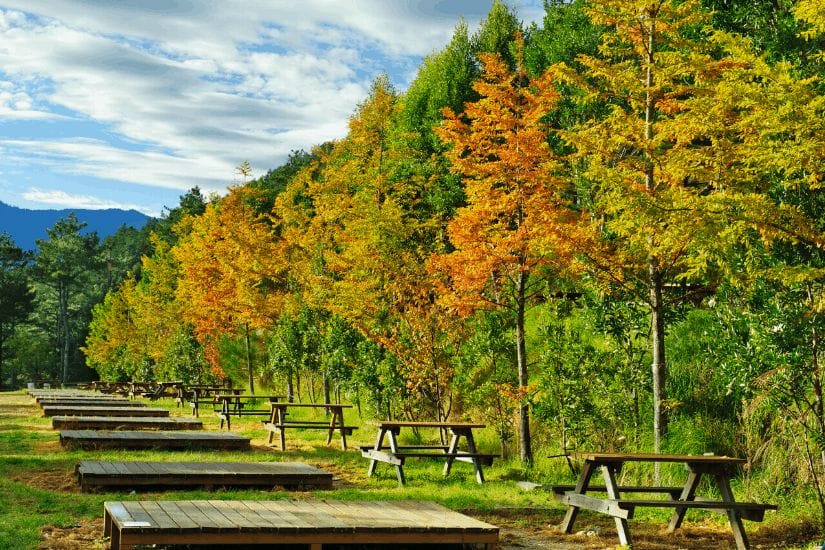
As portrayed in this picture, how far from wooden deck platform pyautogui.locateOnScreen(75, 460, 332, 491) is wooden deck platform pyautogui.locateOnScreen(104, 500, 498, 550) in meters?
3.02

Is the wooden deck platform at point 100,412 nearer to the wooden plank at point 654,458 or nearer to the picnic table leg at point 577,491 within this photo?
the picnic table leg at point 577,491

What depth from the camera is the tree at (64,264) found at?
90.8m

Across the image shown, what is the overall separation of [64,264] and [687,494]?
296ft

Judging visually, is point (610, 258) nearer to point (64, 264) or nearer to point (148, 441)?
point (148, 441)

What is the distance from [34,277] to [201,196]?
26464 mm

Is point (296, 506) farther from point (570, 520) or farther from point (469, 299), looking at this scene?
point (469, 299)

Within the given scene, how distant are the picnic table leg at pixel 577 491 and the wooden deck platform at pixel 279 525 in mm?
1588

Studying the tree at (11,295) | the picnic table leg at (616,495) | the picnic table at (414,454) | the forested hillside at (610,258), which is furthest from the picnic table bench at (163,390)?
the tree at (11,295)

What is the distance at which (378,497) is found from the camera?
1174 cm

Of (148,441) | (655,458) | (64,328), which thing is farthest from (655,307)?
(64,328)

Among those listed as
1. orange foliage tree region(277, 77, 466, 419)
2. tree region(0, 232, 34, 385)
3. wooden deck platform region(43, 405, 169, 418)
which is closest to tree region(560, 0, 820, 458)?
orange foliage tree region(277, 77, 466, 419)

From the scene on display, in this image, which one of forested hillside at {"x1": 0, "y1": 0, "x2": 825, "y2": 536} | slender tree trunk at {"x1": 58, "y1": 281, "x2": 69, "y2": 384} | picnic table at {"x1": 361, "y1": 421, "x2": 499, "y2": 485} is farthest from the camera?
slender tree trunk at {"x1": 58, "y1": 281, "x2": 69, "y2": 384}

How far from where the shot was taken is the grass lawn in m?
9.18

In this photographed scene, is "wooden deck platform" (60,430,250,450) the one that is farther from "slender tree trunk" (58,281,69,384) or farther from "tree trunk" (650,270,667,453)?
"slender tree trunk" (58,281,69,384)
